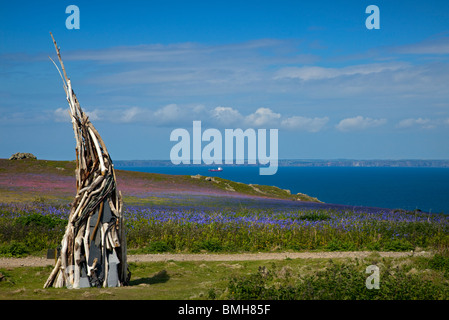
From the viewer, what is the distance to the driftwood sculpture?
36.2ft

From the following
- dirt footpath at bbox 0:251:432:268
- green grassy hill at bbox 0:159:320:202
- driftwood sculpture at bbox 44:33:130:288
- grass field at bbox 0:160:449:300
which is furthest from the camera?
green grassy hill at bbox 0:159:320:202

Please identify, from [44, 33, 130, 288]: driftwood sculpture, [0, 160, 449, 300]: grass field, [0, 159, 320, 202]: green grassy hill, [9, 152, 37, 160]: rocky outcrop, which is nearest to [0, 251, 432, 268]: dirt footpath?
[0, 160, 449, 300]: grass field

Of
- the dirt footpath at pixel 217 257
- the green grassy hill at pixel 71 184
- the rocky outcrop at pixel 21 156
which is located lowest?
the dirt footpath at pixel 217 257

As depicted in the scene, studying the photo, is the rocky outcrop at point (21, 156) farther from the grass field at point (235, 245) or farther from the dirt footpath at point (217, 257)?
the dirt footpath at point (217, 257)

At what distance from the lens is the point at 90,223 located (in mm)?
11094

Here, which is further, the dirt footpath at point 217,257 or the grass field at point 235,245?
the dirt footpath at point 217,257

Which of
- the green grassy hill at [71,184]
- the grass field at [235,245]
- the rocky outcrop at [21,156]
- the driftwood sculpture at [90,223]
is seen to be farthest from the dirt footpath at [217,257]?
the rocky outcrop at [21,156]

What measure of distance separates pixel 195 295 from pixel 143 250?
796 centimetres

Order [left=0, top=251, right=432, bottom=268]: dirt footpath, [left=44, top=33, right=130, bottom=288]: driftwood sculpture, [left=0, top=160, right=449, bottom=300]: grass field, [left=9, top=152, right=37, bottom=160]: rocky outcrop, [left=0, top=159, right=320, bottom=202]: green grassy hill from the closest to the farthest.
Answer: [left=0, top=160, right=449, bottom=300]: grass field
[left=44, top=33, right=130, bottom=288]: driftwood sculpture
[left=0, top=251, right=432, bottom=268]: dirt footpath
[left=0, top=159, right=320, bottom=202]: green grassy hill
[left=9, top=152, right=37, bottom=160]: rocky outcrop

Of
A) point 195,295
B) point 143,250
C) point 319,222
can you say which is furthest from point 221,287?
point 319,222

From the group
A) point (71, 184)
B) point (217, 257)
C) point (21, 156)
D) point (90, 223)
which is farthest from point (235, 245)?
point (21, 156)

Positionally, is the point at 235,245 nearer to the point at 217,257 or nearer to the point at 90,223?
the point at 217,257

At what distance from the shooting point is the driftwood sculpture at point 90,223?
11.0 metres

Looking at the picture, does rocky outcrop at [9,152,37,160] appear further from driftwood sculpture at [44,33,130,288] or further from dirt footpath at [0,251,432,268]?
driftwood sculpture at [44,33,130,288]
